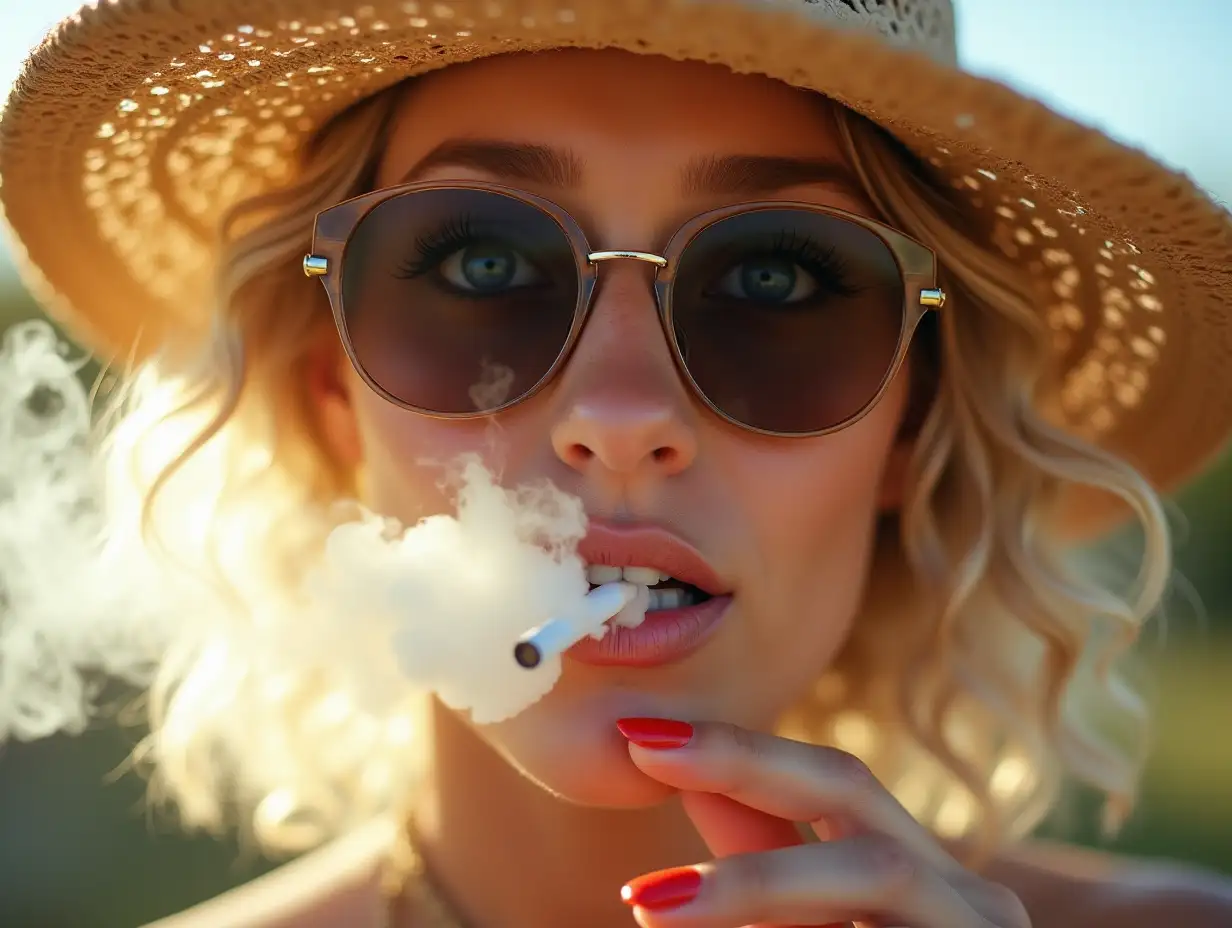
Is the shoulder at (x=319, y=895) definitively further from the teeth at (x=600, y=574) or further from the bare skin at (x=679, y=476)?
the teeth at (x=600, y=574)

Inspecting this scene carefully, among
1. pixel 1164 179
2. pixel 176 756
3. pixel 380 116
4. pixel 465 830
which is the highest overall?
pixel 1164 179

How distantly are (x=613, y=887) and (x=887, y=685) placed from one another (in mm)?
740

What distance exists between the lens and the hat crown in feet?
5.02

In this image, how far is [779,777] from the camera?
159 centimetres

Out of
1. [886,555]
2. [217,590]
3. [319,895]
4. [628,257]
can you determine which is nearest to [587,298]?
[628,257]

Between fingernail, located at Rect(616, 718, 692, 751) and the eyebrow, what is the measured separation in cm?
75

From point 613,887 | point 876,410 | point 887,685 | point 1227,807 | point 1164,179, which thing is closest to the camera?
point 1164,179

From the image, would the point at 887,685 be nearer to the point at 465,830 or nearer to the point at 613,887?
the point at 613,887

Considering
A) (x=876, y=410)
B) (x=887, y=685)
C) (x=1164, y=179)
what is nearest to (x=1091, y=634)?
(x=887, y=685)

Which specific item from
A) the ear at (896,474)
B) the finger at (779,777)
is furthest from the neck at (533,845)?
the ear at (896,474)

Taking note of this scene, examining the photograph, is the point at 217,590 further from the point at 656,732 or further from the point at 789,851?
the point at 789,851

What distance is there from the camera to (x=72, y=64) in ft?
5.90

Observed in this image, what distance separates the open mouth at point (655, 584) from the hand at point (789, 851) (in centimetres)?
18

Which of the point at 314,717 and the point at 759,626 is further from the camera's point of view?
the point at 314,717
